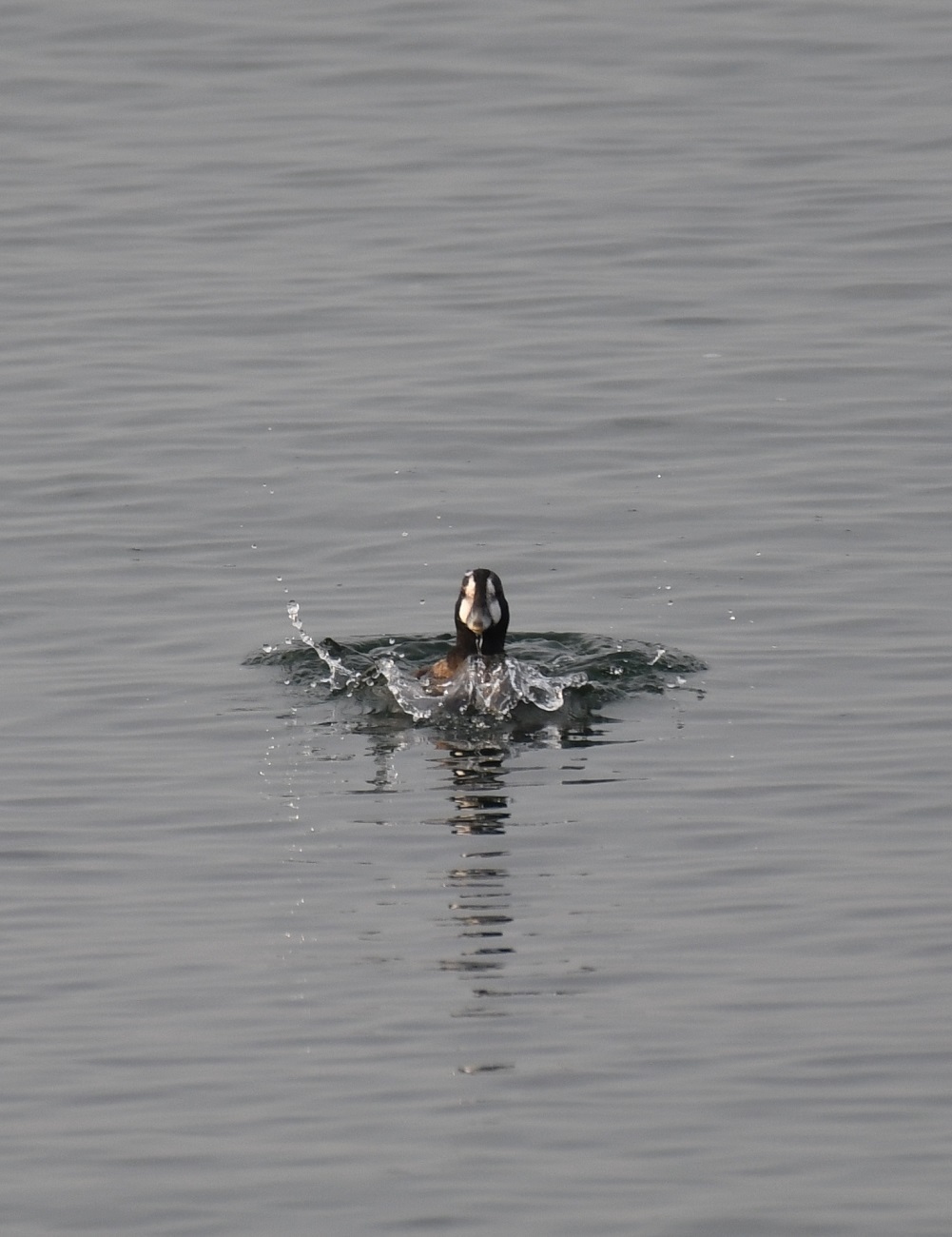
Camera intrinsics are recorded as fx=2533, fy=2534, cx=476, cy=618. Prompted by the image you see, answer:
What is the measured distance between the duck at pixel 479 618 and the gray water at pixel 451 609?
0.75 meters

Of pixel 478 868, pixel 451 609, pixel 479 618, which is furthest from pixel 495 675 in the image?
pixel 478 868

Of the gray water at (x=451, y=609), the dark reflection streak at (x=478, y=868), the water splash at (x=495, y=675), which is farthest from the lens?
the water splash at (x=495, y=675)

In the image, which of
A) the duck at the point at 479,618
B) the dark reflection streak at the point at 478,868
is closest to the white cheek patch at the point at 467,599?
the duck at the point at 479,618

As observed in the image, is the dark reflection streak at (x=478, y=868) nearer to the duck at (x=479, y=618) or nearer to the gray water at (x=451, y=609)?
the gray water at (x=451, y=609)

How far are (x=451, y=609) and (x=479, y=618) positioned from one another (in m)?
1.53

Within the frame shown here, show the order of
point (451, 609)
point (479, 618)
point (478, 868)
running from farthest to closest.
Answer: point (451, 609), point (479, 618), point (478, 868)

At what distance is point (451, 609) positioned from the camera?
49.1 feet

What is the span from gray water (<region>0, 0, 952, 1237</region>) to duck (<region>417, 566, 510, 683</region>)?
0.75 metres

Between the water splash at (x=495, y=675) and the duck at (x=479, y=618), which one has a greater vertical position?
the duck at (x=479, y=618)

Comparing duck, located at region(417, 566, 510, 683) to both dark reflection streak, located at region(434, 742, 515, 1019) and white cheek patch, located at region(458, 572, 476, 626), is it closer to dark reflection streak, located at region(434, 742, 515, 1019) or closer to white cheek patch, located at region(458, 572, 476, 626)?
white cheek patch, located at region(458, 572, 476, 626)

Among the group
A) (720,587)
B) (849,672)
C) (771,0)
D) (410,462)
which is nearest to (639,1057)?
(849,672)

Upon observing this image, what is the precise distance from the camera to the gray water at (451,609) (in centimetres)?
760

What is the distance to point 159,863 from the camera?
10.3 meters

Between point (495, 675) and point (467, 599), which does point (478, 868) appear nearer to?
point (495, 675)
